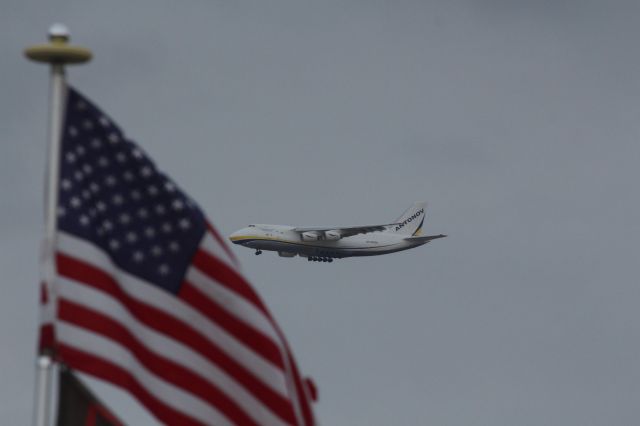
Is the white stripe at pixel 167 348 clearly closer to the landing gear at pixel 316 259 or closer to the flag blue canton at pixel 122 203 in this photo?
the flag blue canton at pixel 122 203

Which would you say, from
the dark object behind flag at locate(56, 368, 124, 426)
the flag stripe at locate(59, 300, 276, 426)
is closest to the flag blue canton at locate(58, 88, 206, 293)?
the flag stripe at locate(59, 300, 276, 426)

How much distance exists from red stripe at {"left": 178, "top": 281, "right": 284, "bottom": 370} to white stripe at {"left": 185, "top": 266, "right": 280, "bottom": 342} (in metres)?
0.03

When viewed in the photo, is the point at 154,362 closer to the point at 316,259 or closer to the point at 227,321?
the point at 227,321

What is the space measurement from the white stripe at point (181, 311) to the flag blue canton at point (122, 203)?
7 centimetres

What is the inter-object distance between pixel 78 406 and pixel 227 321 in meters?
1.73

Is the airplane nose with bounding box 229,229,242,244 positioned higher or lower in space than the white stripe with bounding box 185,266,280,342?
higher

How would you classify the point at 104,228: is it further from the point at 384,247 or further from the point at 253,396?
the point at 384,247

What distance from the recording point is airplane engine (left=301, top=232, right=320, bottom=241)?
457 ft

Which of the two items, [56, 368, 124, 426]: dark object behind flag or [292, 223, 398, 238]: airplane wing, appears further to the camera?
[292, 223, 398, 238]: airplane wing

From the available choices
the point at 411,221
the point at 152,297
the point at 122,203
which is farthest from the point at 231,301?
the point at 411,221

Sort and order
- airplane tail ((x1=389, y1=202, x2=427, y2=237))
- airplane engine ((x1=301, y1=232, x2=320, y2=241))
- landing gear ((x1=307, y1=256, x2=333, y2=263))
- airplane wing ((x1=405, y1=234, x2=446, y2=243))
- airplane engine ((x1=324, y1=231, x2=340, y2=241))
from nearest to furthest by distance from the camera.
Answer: airplane engine ((x1=301, y1=232, x2=320, y2=241)) → airplane engine ((x1=324, y1=231, x2=340, y2=241)) → airplane wing ((x1=405, y1=234, x2=446, y2=243)) → landing gear ((x1=307, y1=256, x2=333, y2=263)) → airplane tail ((x1=389, y1=202, x2=427, y2=237))

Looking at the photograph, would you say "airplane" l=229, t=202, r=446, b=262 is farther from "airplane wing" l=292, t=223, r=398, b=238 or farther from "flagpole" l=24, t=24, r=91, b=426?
"flagpole" l=24, t=24, r=91, b=426

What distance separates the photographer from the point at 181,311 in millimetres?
15859

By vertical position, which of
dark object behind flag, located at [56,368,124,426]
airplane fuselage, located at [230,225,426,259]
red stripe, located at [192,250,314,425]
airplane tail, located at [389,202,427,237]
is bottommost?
dark object behind flag, located at [56,368,124,426]
